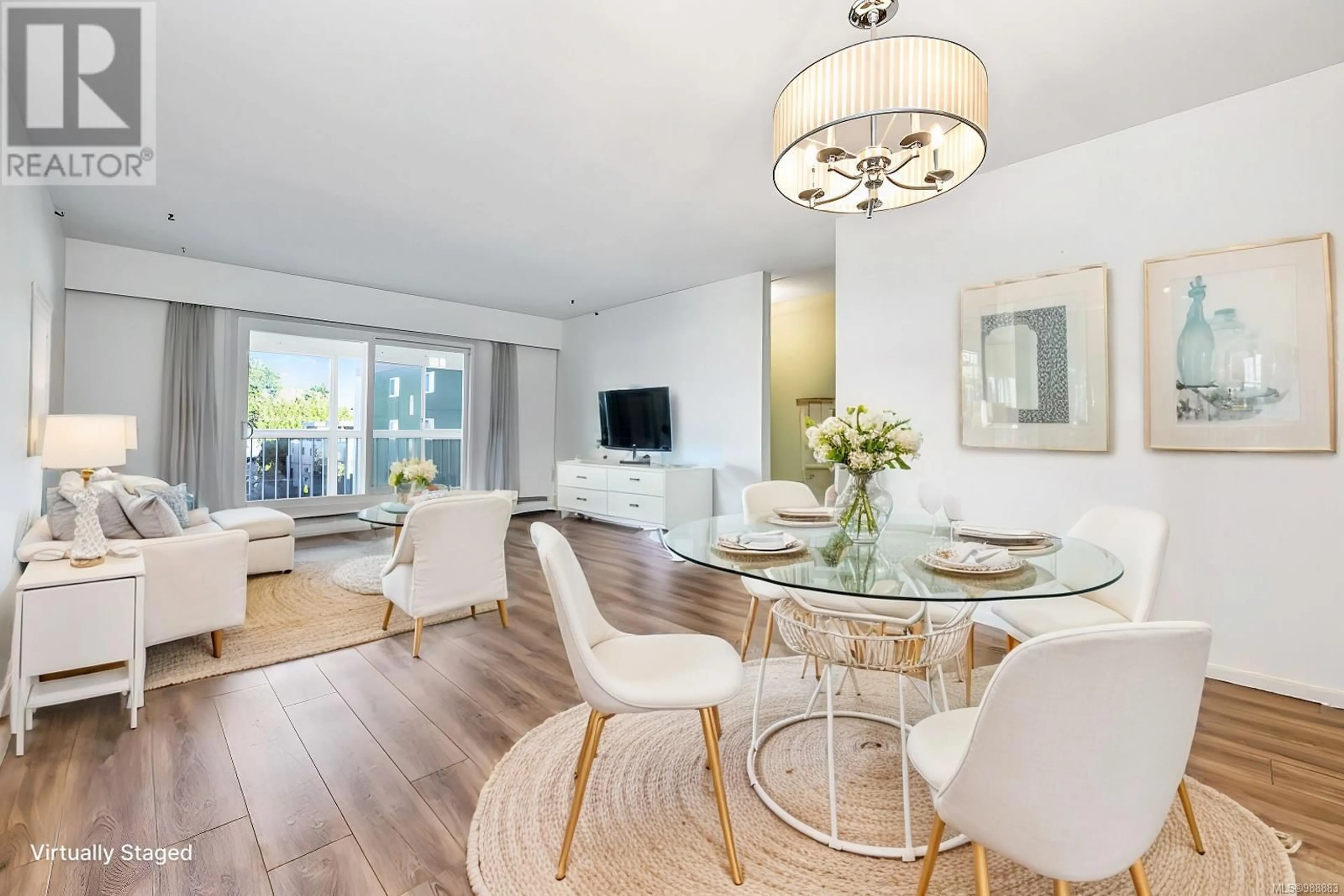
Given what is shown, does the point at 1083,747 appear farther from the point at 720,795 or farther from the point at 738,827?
the point at 738,827

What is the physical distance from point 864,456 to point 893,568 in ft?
1.42

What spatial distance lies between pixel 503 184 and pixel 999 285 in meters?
2.94

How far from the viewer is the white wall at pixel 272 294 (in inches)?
184

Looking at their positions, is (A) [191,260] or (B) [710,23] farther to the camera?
(A) [191,260]

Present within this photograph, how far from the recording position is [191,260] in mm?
5082

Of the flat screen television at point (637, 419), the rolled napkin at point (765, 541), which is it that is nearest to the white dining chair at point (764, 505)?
the rolled napkin at point (765, 541)

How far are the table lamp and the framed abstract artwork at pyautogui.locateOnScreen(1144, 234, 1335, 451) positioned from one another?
458 cm

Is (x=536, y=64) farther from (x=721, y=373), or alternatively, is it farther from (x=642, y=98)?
(x=721, y=373)

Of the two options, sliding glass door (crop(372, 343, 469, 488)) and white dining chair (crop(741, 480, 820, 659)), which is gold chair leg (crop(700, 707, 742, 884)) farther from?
sliding glass door (crop(372, 343, 469, 488))

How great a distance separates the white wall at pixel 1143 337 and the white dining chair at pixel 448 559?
254cm

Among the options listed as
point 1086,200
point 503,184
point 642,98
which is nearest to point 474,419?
point 503,184

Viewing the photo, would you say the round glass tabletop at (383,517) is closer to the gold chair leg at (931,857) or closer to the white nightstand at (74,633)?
the white nightstand at (74,633)

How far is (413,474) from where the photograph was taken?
4.25 metres

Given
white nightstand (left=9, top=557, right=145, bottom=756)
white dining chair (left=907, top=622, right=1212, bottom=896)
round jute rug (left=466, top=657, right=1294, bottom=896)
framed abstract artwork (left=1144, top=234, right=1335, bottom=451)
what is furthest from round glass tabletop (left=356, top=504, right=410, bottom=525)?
framed abstract artwork (left=1144, top=234, right=1335, bottom=451)
